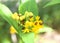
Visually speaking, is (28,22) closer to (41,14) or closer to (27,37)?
(27,37)

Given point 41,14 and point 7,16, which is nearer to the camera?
point 7,16

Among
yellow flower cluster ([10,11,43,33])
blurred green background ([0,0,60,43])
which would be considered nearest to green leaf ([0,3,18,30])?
yellow flower cluster ([10,11,43,33])

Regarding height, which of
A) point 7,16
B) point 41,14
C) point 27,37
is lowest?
point 27,37

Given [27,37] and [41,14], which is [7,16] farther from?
[41,14]

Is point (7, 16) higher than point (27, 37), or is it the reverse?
point (7, 16)

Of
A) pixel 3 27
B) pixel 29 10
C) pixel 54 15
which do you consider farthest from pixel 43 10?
pixel 29 10

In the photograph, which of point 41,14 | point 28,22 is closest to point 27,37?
point 28,22

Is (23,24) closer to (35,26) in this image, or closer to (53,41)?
(35,26)

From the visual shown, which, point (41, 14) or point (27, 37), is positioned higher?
point (41, 14)

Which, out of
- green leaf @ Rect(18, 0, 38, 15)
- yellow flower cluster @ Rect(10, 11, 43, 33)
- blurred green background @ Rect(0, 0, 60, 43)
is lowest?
yellow flower cluster @ Rect(10, 11, 43, 33)

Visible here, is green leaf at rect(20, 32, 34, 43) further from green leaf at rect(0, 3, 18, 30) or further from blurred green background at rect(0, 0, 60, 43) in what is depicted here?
blurred green background at rect(0, 0, 60, 43)

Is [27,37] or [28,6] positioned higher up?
[28,6]
